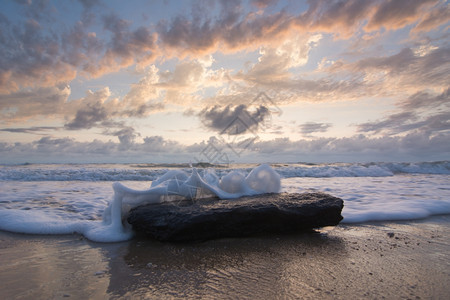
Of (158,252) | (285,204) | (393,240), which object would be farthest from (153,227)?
(393,240)

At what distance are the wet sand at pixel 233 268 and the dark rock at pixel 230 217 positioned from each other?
4.8 inches

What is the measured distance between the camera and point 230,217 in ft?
9.64

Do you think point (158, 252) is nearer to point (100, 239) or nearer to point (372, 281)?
point (100, 239)

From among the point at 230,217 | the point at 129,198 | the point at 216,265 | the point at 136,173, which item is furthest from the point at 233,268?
the point at 136,173

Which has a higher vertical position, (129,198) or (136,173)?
(129,198)

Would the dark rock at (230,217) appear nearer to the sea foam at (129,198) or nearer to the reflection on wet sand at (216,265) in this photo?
the reflection on wet sand at (216,265)

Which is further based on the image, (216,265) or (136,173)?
(136,173)

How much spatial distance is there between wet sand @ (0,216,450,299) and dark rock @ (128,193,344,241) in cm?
12

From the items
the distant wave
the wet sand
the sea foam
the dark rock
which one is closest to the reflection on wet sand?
the wet sand

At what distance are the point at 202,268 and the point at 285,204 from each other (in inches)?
59.0

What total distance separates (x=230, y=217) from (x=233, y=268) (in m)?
0.78

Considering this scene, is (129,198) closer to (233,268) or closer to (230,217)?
(230,217)

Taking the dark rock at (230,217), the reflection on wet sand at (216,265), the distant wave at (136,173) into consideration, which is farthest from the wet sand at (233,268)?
the distant wave at (136,173)

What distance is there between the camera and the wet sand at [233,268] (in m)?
1.79
